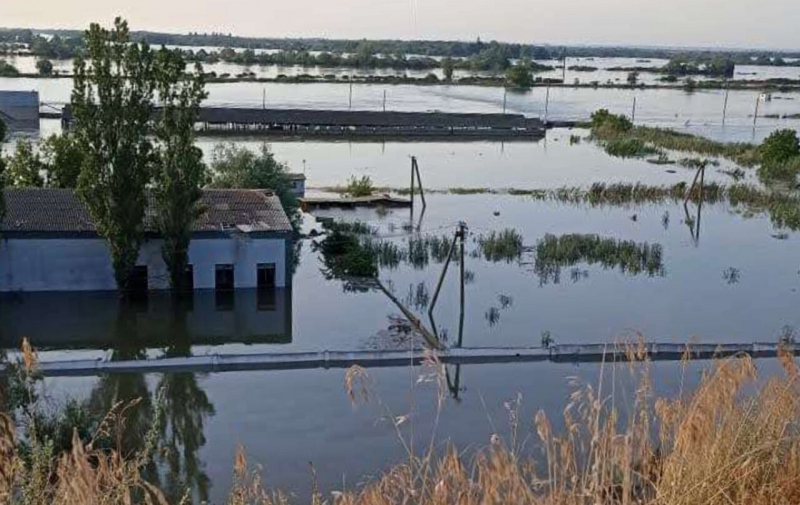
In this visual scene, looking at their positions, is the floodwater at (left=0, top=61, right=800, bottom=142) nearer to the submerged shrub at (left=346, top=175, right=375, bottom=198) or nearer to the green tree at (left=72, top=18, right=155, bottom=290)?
the submerged shrub at (left=346, top=175, right=375, bottom=198)

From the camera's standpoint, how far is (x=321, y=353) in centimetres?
1159

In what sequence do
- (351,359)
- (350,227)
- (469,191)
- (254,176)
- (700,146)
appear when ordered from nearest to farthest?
(351,359)
(350,227)
(254,176)
(469,191)
(700,146)

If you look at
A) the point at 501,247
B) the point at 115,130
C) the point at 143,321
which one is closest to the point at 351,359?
the point at 143,321

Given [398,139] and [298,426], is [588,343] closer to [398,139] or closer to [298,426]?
[298,426]

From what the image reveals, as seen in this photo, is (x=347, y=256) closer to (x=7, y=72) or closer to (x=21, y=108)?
(x=21, y=108)

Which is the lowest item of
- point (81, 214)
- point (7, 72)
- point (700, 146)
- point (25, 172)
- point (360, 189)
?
point (360, 189)

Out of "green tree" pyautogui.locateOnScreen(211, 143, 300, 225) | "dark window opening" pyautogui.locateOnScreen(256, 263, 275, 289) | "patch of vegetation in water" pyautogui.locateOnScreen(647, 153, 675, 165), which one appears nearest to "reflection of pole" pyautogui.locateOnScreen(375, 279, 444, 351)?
"dark window opening" pyautogui.locateOnScreen(256, 263, 275, 289)

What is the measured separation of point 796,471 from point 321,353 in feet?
29.4

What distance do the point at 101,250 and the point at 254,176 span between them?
605 centimetres

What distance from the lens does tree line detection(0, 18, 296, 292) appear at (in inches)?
538

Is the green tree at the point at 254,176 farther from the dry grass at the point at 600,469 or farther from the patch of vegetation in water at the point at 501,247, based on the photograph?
the dry grass at the point at 600,469

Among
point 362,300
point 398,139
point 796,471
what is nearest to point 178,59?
point 362,300

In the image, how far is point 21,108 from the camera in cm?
3984

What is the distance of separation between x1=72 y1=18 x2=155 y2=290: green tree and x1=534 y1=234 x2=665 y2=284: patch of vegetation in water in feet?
24.9
